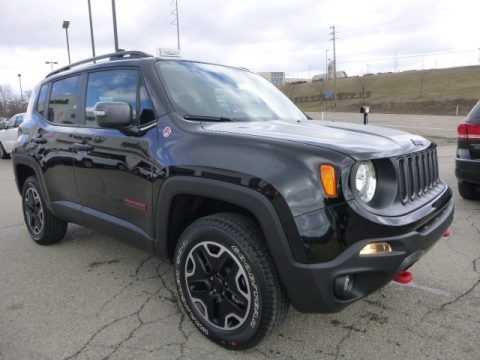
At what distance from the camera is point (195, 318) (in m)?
2.75

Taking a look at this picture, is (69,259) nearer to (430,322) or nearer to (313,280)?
(313,280)

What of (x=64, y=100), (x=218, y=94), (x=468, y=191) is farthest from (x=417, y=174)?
(x=468, y=191)

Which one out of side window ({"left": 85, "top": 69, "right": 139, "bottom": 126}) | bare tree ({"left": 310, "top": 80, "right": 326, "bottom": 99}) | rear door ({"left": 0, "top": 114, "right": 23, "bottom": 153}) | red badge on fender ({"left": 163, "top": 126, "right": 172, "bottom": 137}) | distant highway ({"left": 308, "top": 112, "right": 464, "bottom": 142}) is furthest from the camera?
bare tree ({"left": 310, "top": 80, "right": 326, "bottom": 99})

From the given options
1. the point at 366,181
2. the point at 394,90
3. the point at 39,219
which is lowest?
the point at 39,219

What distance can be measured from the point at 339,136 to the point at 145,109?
1361 mm

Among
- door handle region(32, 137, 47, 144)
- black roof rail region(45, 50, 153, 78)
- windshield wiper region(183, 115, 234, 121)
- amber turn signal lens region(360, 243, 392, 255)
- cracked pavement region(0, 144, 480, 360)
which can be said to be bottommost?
cracked pavement region(0, 144, 480, 360)

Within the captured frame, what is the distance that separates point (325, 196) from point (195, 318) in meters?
1.24

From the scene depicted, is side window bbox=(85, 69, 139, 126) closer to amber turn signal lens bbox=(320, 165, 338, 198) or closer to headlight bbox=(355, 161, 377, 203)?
amber turn signal lens bbox=(320, 165, 338, 198)

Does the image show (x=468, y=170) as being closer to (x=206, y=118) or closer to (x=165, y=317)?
(x=206, y=118)

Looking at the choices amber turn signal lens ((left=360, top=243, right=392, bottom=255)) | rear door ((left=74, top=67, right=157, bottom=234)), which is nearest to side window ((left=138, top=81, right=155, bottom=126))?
rear door ((left=74, top=67, right=157, bottom=234))

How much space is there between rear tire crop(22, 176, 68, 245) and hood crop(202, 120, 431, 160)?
8.02ft

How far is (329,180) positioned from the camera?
2.15 m

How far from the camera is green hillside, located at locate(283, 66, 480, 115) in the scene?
198 ft

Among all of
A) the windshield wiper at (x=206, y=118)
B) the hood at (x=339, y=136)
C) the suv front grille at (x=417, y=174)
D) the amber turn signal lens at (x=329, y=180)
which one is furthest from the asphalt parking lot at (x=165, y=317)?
the windshield wiper at (x=206, y=118)
